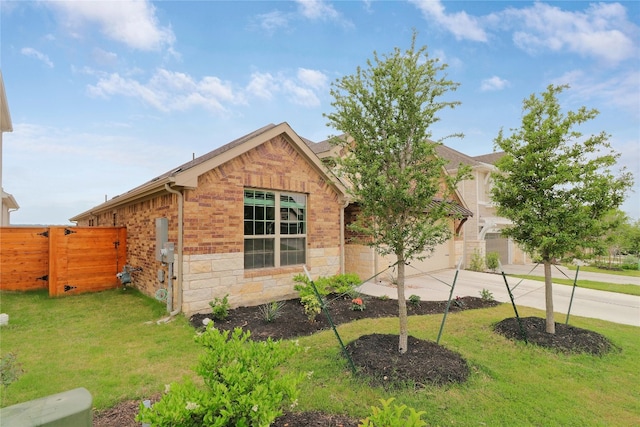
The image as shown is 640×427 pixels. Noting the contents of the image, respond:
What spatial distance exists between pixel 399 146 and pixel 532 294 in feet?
27.3

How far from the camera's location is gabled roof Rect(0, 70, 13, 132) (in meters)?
7.37

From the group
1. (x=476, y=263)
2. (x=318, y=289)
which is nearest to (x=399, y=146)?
(x=318, y=289)

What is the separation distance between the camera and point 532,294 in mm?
9539

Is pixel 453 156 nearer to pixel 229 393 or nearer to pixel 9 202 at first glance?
pixel 229 393

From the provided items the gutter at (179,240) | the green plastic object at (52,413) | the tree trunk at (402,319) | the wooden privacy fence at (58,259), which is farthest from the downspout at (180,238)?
the tree trunk at (402,319)

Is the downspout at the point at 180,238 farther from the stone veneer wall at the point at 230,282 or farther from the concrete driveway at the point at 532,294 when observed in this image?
the concrete driveway at the point at 532,294

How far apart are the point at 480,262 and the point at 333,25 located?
12206 mm

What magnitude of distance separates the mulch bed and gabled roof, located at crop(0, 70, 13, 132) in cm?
730

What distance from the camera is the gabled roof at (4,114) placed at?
737 centimetres

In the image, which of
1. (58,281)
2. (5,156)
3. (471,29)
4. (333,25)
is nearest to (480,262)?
(471,29)

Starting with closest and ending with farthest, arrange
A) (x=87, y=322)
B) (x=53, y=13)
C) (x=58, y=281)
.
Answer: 1. (x=53, y=13)
2. (x=87, y=322)
3. (x=58, y=281)

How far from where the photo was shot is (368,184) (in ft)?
14.6

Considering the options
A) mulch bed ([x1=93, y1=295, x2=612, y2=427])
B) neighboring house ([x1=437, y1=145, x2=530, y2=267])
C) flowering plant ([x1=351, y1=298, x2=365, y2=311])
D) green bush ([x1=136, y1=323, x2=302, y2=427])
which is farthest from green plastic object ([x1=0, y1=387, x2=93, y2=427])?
neighboring house ([x1=437, y1=145, x2=530, y2=267])

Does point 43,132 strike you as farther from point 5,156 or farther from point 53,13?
point 53,13
